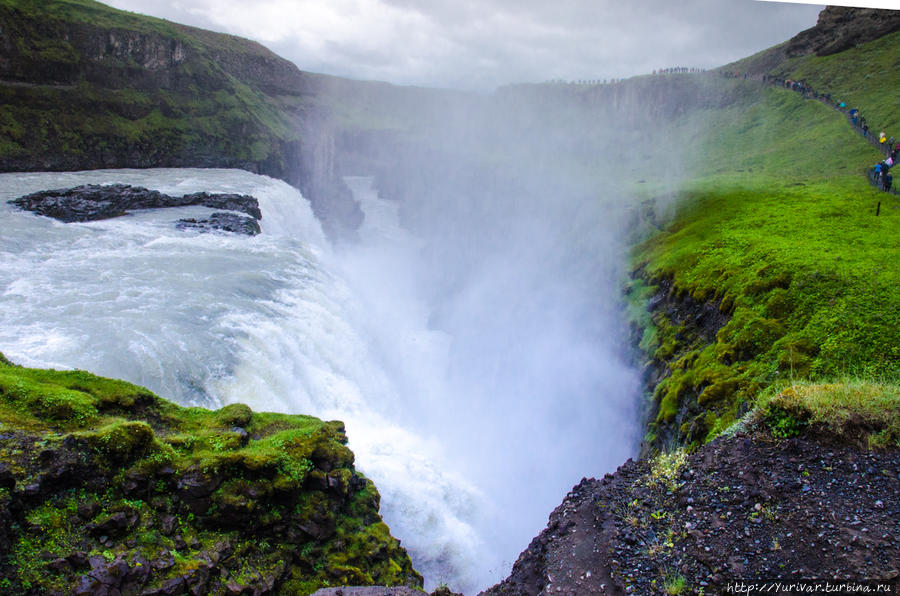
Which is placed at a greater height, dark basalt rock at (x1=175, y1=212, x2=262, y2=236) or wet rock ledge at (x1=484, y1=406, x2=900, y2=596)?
dark basalt rock at (x1=175, y1=212, x2=262, y2=236)

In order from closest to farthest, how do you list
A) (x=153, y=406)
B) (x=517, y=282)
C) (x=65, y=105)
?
(x=153, y=406), (x=517, y=282), (x=65, y=105)

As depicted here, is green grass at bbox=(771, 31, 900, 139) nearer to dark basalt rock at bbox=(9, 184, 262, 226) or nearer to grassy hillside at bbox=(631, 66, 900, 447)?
grassy hillside at bbox=(631, 66, 900, 447)

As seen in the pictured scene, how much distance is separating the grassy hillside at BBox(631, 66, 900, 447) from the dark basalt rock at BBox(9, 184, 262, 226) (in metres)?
24.2

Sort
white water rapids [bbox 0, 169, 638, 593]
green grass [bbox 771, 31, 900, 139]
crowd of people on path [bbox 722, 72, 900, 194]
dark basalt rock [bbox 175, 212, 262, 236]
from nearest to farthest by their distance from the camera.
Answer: white water rapids [bbox 0, 169, 638, 593] → crowd of people on path [bbox 722, 72, 900, 194] → dark basalt rock [bbox 175, 212, 262, 236] → green grass [bbox 771, 31, 900, 139]

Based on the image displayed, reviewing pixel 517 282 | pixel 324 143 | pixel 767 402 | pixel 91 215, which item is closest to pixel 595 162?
pixel 517 282

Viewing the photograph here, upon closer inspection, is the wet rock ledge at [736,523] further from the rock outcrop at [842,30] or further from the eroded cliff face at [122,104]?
the rock outcrop at [842,30]

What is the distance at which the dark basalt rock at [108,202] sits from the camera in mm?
26502

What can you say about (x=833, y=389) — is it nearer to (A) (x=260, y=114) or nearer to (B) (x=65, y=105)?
(B) (x=65, y=105)

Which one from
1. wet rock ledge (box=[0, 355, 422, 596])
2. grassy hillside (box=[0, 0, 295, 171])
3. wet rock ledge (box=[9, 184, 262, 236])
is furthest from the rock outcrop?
wet rock ledge (box=[0, 355, 422, 596])

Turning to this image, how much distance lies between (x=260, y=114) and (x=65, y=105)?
899 inches

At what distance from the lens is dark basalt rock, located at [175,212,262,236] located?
27391 millimetres

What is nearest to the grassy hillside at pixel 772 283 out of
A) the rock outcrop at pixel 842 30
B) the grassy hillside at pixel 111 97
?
the rock outcrop at pixel 842 30

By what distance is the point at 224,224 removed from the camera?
28.1 metres

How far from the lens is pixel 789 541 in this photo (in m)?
6.62
